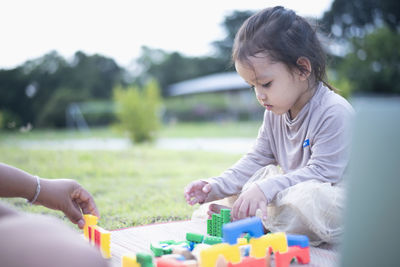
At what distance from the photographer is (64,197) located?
1357 mm

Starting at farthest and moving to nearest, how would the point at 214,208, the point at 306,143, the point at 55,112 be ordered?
the point at 55,112, the point at 214,208, the point at 306,143

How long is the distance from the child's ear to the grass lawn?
0.90 metres

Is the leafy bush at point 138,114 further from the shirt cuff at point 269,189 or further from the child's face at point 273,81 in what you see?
the shirt cuff at point 269,189

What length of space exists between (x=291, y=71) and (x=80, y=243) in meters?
1.13

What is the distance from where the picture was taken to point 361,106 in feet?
2.18

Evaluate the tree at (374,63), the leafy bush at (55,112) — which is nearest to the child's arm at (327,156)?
the tree at (374,63)

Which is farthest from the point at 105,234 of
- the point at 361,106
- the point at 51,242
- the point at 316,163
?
the point at 361,106

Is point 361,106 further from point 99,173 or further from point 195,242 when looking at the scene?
point 99,173

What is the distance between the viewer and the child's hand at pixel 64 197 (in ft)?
4.34

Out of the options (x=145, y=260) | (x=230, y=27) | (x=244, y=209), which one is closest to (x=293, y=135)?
(x=244, y=209)

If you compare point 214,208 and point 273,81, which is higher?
A: point 273,81

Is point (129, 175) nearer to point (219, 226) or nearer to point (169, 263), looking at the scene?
point (219, 226)

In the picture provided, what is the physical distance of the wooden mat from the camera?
122cm

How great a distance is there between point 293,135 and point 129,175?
203 centimetres
